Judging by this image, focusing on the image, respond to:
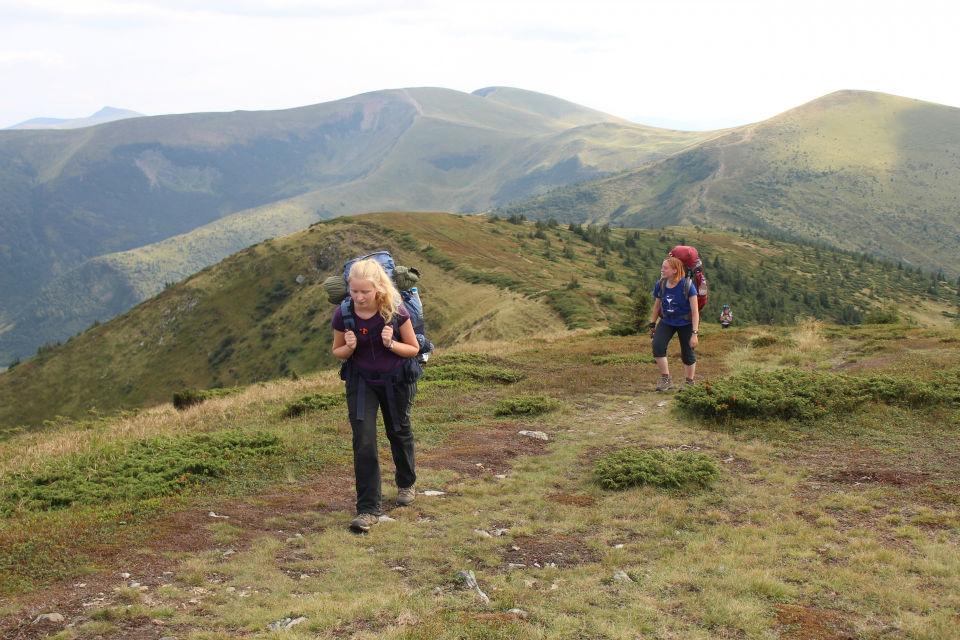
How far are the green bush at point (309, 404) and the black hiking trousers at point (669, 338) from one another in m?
7.69

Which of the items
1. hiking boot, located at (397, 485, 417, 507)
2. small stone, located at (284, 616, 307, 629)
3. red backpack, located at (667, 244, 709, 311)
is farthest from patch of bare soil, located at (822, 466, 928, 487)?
small stone, located at (284, 616, 307, 629)

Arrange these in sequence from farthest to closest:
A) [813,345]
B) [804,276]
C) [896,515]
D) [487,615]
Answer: [804,276] < [813,345] < [896,515] < [487,615]

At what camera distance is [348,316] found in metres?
8.06

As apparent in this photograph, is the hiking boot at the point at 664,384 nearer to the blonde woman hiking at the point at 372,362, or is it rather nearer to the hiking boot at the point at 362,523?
the blonde woman hiking at the point at 372,362

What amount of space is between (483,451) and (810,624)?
648 centimetres

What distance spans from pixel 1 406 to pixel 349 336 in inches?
3904

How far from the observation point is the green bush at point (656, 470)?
30.9ft

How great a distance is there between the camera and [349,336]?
315 inches

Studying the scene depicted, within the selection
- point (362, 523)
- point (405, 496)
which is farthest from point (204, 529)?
point (405, 496)

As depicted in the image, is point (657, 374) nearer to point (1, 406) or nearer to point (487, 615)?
point (487, 615)

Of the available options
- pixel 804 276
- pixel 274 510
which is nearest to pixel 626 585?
pixel 274 510

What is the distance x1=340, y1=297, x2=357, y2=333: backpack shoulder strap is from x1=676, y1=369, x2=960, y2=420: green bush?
311 inches

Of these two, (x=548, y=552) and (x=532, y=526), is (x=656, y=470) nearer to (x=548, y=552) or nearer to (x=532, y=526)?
(x=532, y=526)

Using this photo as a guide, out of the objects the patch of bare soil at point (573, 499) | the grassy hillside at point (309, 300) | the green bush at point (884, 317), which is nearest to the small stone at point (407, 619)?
the patch of bare soil at point (573, 499)
